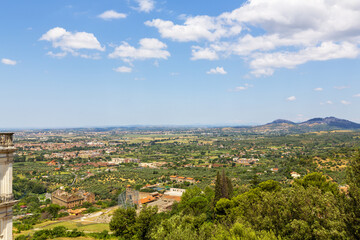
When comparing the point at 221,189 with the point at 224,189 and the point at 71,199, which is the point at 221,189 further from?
the point at 71,199

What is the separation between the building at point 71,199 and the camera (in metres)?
51.4

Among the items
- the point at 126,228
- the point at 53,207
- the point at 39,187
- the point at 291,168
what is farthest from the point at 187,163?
the point at 126,228

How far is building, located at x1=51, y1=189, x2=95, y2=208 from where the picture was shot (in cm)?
5144

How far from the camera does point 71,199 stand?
170ft

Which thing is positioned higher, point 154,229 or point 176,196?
point 154,229

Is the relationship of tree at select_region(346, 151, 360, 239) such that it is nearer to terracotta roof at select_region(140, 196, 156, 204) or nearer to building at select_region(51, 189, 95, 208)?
terracotta roof at select_region(140, 196, 156, 204)

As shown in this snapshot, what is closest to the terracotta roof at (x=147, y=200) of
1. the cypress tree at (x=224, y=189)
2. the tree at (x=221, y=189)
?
the tree at (x=221, y=189)

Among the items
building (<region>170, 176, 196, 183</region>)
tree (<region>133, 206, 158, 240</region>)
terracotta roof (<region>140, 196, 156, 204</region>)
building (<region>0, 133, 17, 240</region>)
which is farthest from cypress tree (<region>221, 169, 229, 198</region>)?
building (<region>170, 176, 196, 183</region>)

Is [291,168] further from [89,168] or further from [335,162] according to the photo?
[89,168]

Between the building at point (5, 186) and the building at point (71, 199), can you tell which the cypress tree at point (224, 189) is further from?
the building at point (71, 199)

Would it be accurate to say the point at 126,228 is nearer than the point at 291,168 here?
Yes

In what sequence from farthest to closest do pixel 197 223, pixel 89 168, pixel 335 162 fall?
pixel 89 168 → pixel 335 162 → pixel 197 223

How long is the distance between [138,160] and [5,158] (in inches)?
4201

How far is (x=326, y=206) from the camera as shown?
589 inches
